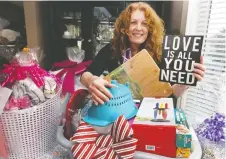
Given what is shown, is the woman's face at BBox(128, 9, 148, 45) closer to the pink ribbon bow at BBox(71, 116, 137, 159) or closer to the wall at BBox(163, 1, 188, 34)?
the pink ribbon bow at BBox(71, 116, 137, 159)

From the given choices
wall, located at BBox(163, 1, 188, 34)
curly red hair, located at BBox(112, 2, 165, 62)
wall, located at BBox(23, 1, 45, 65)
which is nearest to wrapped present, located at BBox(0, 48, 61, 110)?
curly red hair, located at BBox(112, 2, 165, 62)

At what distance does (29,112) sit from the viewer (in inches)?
21.2

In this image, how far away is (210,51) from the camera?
58.8 inches

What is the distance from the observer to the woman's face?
0.87m

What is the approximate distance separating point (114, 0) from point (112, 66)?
1508 mm

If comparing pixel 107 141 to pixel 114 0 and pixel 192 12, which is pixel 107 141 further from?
pixel 114 0

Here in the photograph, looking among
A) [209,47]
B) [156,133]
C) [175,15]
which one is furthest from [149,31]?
[175,15]

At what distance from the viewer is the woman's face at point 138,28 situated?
0.87 metres

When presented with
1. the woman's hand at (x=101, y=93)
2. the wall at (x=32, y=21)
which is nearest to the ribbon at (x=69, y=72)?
the woman's hand at (x=101, y=93)

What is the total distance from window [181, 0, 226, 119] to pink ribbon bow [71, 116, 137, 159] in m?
0.97

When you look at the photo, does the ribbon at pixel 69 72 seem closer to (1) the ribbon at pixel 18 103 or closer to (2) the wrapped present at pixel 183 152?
(1) the ribbon at pixel 18 103

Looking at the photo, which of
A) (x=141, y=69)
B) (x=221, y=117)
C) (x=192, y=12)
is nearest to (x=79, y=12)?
(x=192, y=12)

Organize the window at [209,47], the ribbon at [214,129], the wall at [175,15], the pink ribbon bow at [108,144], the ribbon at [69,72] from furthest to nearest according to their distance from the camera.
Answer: the wall at [175,15] → the window at [209,47] → the ribbon at [69,72] → the ribbon at [214,129] → the pink ribbon bow at [108,144]

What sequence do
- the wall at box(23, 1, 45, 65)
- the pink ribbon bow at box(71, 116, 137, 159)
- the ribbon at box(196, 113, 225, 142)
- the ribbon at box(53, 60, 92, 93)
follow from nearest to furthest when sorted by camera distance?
the pink ribbon bow at box(71, 116, 137, 159)
the ribbon at box(196, 113, 225, 142)
the ribbon at box(53, 60, 92, 93)
the wall at box(23, 1, 45, 65)
